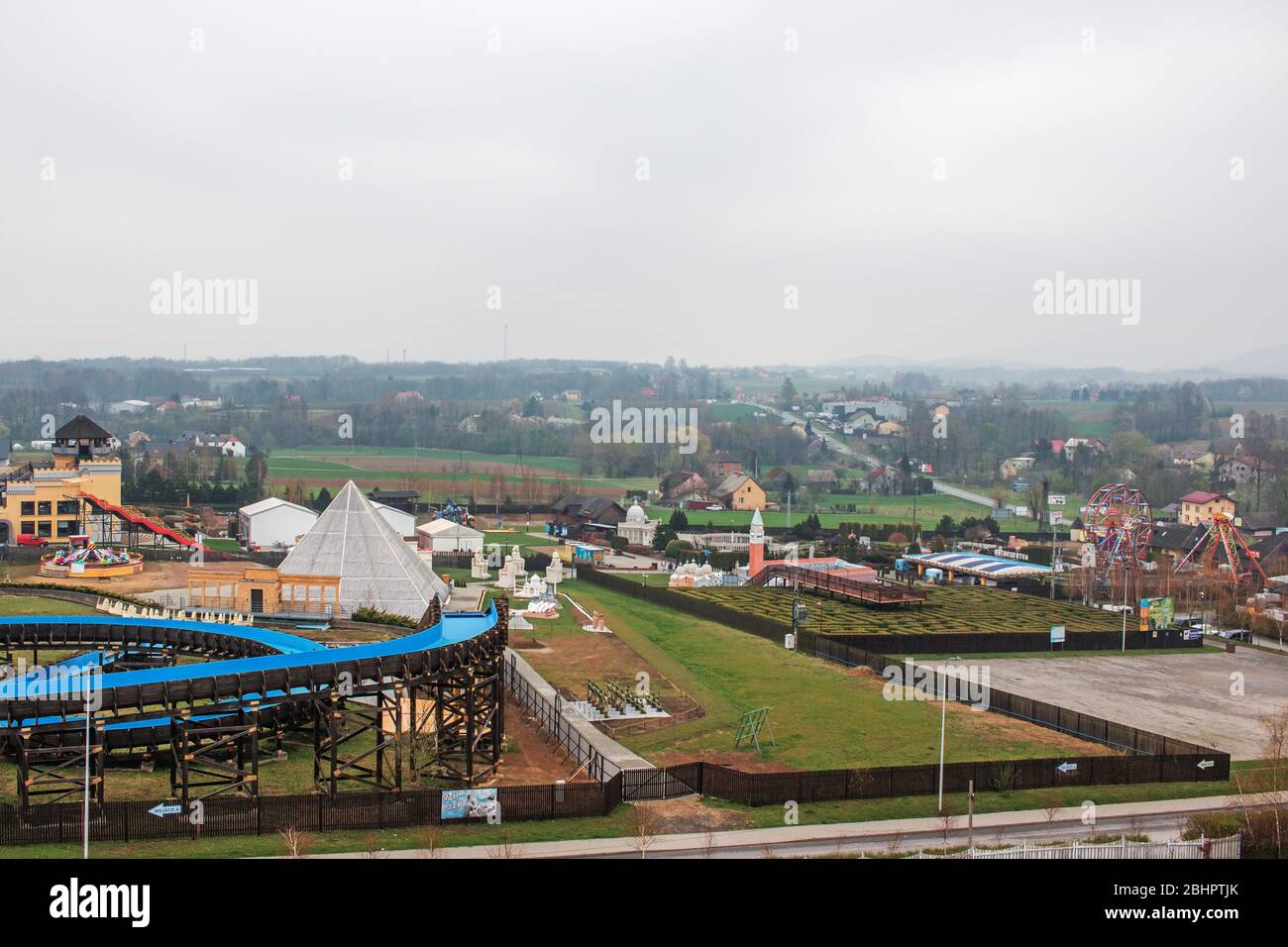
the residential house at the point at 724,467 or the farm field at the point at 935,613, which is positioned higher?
the residential house at the point at 724,467

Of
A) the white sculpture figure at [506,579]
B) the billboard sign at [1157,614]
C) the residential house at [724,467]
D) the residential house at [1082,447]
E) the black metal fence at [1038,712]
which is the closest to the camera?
the black metal fence at [1038,712]

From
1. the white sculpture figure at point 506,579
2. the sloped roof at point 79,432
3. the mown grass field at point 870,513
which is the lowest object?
the mown grass field at point 870,513

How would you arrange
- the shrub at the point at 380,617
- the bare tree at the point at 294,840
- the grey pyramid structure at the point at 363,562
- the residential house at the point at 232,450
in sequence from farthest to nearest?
the residential house at the point at 232,450 → the grey pyramid structure at the point at 363,562 → the shrub at the point at 380,617 → the bare tree at the point at 294,840

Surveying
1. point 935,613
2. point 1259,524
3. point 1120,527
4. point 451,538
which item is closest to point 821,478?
point 1259,524

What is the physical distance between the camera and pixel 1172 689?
155ft

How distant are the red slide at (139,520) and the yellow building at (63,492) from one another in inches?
19.8

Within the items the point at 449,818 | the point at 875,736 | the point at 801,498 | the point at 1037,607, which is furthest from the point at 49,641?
the point at 801,498

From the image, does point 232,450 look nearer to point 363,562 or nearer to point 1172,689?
point 363,562

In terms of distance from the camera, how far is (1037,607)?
217 feet

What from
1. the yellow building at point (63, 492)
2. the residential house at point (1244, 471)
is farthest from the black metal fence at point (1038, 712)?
the residential house at point (1244, 471)

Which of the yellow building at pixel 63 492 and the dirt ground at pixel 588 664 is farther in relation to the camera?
the yellow building at pixel 63 492

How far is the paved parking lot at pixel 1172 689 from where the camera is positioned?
132ft

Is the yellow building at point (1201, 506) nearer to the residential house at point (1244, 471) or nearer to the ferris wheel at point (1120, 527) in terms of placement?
the ferris wheel at point (1120, 527)

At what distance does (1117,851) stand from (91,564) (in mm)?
52897
